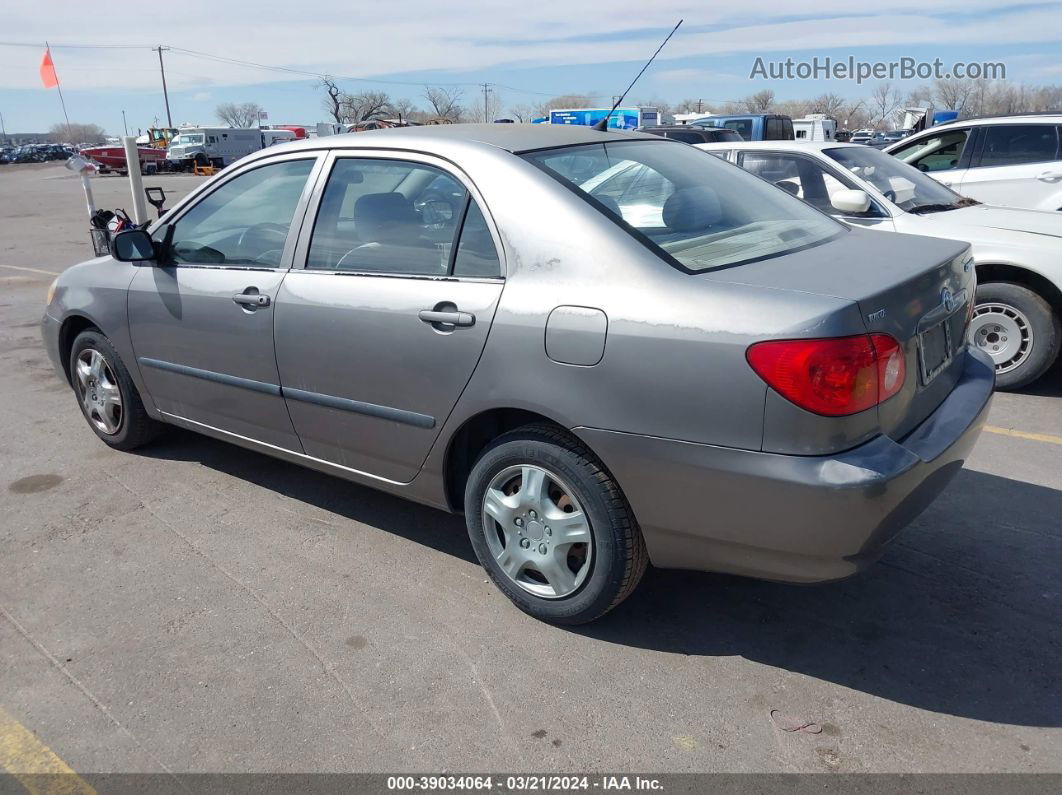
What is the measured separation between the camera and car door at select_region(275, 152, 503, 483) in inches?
120

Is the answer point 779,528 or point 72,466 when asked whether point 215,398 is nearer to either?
point 72,466

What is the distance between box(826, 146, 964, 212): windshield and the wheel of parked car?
91 centimetres

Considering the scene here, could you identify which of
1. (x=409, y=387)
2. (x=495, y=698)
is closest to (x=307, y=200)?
(x=409, y=387)

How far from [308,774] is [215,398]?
2052 millimetres

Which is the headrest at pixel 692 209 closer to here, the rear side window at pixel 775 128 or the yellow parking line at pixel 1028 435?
the yellow parking line at pixel 1028 435

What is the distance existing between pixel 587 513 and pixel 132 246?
2.62m

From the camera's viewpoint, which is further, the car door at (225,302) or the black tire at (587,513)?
the car door at (225,302)

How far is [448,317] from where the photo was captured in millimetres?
3012

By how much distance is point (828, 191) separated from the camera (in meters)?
6.27

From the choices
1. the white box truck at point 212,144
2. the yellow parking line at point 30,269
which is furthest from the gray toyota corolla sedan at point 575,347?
the white box truck at point 212,144

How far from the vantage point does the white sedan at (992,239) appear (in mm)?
5418

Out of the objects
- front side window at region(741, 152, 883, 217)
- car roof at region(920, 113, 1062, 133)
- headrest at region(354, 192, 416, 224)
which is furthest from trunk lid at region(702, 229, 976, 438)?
car roof at region(920, 113, 1062, 133)

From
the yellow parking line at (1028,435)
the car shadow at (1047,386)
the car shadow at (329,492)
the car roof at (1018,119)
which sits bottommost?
the car shadow at (1047,386)

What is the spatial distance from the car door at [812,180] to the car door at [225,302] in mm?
3621
